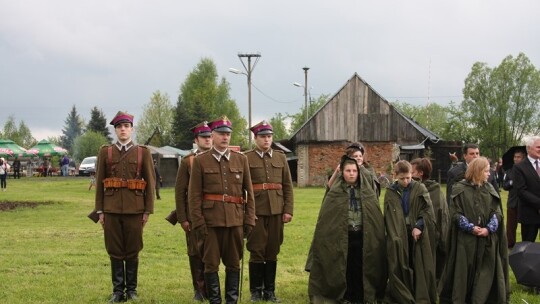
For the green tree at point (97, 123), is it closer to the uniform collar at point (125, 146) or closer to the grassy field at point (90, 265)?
the grassy field at point (90, 265)

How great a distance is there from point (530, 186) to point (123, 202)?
206 inches

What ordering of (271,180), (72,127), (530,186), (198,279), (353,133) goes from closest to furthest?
(198,279), (271,180), (530,186), (353,133), (72,127)

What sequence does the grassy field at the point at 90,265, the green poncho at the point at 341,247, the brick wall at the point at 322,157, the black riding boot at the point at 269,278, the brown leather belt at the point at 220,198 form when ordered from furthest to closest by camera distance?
the brick wall at the point at 322,157 < the grassy field at the point at 90,265 < the black riding boot at the point at 269,278 < the green poncho at the point at 341,247 < the brown leather belt at the point at 220,198

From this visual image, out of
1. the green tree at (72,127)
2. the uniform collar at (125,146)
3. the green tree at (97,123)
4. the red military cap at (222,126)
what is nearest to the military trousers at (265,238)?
the red military cap at (222,126)

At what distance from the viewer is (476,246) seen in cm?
771

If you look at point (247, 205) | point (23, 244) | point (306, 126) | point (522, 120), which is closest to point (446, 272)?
point (247, 205)

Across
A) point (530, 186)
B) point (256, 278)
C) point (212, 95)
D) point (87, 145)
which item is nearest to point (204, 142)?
point (256, 278)

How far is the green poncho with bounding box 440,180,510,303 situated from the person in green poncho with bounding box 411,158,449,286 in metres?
0.11

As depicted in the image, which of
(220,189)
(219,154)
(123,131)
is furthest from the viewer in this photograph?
(123,131)

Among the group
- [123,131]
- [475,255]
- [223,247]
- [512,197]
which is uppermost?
[123,131]

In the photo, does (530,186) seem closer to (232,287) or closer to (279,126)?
(232,287)

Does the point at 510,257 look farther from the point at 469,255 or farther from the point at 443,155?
the point at 443,155

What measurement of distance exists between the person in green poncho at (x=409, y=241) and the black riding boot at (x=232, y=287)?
1660 mm

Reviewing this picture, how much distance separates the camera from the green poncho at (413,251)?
24.9ft
